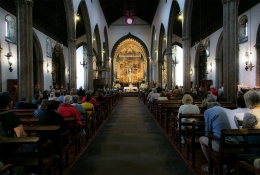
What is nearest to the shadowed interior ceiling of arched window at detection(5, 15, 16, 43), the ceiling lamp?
arched window at detection(5, 15, 16, 43)

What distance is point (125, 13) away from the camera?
31609mm

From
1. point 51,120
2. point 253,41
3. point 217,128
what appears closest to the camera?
point 217,128

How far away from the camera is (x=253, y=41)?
15266 mm

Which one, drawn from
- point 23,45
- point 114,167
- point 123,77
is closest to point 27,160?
point 114,167

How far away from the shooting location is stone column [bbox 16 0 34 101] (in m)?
8.68

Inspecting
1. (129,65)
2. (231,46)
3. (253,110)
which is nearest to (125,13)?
(129,65)

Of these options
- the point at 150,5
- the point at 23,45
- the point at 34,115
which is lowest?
the point at 34,115

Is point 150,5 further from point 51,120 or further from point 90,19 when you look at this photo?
point 51,120

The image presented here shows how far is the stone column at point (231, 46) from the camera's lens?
8.70m

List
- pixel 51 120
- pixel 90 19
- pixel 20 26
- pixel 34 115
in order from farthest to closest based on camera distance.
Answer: pixel 90 19 < pixel 20 26 < pixel 34 115 < pixel 51 120

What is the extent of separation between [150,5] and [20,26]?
2142cm

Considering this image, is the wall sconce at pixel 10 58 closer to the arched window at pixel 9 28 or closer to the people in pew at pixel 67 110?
the arched window at pixel 9 28

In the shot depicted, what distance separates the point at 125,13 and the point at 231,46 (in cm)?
2466

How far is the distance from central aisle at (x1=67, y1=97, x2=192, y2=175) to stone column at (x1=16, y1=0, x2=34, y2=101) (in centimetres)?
350
